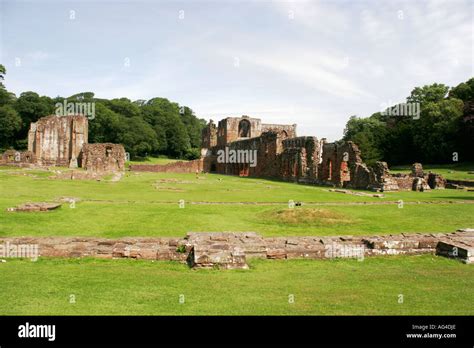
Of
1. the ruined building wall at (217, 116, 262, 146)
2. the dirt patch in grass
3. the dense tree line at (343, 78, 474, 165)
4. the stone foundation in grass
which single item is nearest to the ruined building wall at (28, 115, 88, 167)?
the ruined building wall at (217, 116, 262, 146)

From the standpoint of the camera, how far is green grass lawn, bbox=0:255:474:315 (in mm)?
6230

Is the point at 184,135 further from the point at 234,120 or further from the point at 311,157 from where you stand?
the point at 311,157

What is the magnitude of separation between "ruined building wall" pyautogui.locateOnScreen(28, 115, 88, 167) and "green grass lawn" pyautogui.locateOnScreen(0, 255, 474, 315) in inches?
2004

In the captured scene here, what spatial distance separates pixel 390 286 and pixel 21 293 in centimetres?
640

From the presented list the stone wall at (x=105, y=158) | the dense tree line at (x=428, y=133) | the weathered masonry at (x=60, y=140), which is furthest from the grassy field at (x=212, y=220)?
the dense tree line at (x=428, y=133)

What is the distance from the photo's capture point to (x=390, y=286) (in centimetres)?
770

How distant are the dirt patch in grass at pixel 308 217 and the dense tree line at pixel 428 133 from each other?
148ft

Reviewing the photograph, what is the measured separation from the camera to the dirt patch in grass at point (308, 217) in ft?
47.9

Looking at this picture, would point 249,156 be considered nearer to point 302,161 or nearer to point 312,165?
point 302,161

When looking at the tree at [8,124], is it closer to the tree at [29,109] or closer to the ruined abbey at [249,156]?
the tree at [29,109]

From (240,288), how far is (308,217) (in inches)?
307

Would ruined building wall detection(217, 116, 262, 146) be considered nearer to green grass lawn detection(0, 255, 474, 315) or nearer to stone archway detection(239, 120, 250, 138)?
stone archway detection(239, 120, 250, 138)

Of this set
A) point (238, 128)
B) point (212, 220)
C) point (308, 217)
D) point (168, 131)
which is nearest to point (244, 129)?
point (238, 128)
